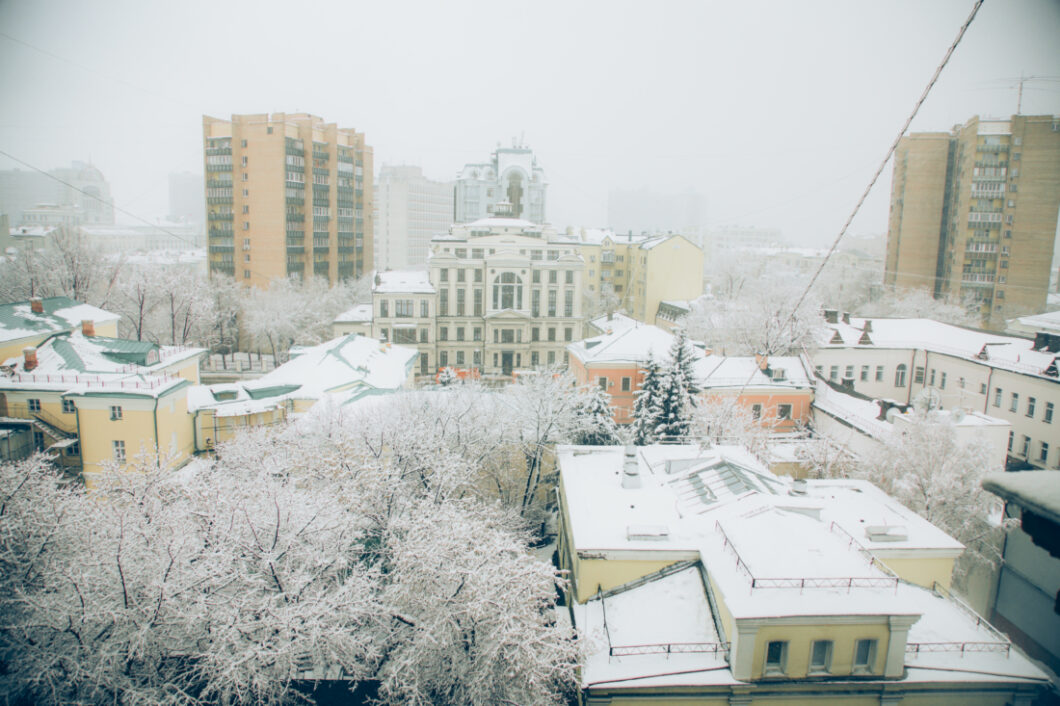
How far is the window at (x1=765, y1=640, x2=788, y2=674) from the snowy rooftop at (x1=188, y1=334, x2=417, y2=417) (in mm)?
15428

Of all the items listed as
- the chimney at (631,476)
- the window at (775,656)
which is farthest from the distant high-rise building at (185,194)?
the window at (775,656)

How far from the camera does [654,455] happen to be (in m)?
17.0

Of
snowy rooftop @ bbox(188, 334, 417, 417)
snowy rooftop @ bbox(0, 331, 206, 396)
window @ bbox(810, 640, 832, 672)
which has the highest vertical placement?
snowy rooftop @ bbox(0, 331, 206, 396)

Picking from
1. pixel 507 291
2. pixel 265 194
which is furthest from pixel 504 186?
pixel 265 194

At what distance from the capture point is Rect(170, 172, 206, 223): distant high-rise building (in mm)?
127625

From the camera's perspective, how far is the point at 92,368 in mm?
19078

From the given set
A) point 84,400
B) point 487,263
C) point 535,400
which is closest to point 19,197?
point 84,400

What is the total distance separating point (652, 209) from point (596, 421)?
452 ft

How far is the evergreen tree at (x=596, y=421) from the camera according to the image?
68.7ft

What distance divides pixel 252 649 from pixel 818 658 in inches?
354

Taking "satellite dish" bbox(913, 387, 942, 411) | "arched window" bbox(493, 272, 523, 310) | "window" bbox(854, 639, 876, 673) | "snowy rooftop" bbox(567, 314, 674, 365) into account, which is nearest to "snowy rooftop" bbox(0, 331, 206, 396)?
"snowy rooftop" bbox(567, 314, 674, 365)

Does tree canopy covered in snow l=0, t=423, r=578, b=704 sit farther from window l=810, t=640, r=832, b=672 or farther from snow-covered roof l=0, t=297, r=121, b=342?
snow-covered roof l=0, t=297, r=121, b=342

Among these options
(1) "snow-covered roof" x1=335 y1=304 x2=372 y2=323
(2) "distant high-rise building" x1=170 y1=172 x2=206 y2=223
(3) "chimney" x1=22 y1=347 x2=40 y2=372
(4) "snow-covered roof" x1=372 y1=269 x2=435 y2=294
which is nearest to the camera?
(3) "chimney" x1=22 y1=347 x2=40 y2=372

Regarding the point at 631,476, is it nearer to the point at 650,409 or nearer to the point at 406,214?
the point at 650,409
